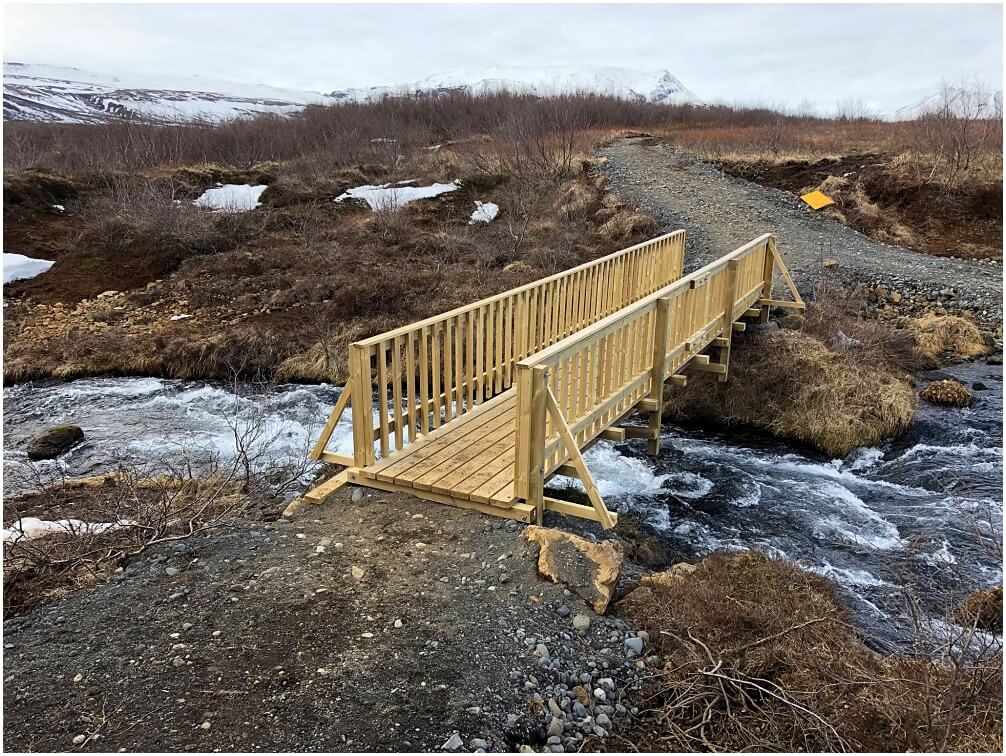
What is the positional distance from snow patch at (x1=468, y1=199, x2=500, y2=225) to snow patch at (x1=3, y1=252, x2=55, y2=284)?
10.3 metres

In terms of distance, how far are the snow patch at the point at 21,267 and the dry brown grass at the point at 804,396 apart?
1418 centimetres

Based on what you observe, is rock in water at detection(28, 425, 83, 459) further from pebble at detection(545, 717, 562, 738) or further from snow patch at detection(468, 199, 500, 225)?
snow patch at detection(468, 199, 500, 225)

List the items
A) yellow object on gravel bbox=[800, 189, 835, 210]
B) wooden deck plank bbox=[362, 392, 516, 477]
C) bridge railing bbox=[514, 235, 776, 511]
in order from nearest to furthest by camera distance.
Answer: bridge railing bbox=[514, 235, 776, 511]
wooden deck plank bbox=[362, 392, 516, 477]
yellow object on gravel bbox=[800, 189, 835, 210]

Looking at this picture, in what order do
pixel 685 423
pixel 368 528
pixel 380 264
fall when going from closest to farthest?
pixel 368 528
pixel 685 423
pixel 380 264

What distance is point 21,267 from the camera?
15891mm

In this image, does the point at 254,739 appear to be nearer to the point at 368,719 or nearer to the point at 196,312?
the point at 368,719

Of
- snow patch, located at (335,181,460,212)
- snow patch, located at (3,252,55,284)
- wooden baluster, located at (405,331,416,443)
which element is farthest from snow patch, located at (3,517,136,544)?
snow patch, located at (335,181,460,212)

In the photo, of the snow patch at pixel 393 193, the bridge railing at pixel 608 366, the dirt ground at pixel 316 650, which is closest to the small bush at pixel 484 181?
the snow patch at pixel 393 193

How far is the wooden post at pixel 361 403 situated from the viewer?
5.19 meters

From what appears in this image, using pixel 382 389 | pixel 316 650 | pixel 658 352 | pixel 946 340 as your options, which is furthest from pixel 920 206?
pixel 316 650

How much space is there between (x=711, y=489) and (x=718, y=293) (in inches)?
99.0

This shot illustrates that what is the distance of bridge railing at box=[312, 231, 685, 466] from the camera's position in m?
5.46

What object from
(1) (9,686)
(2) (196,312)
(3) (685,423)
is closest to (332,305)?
(2) (196,312)

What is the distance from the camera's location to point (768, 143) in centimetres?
2355
